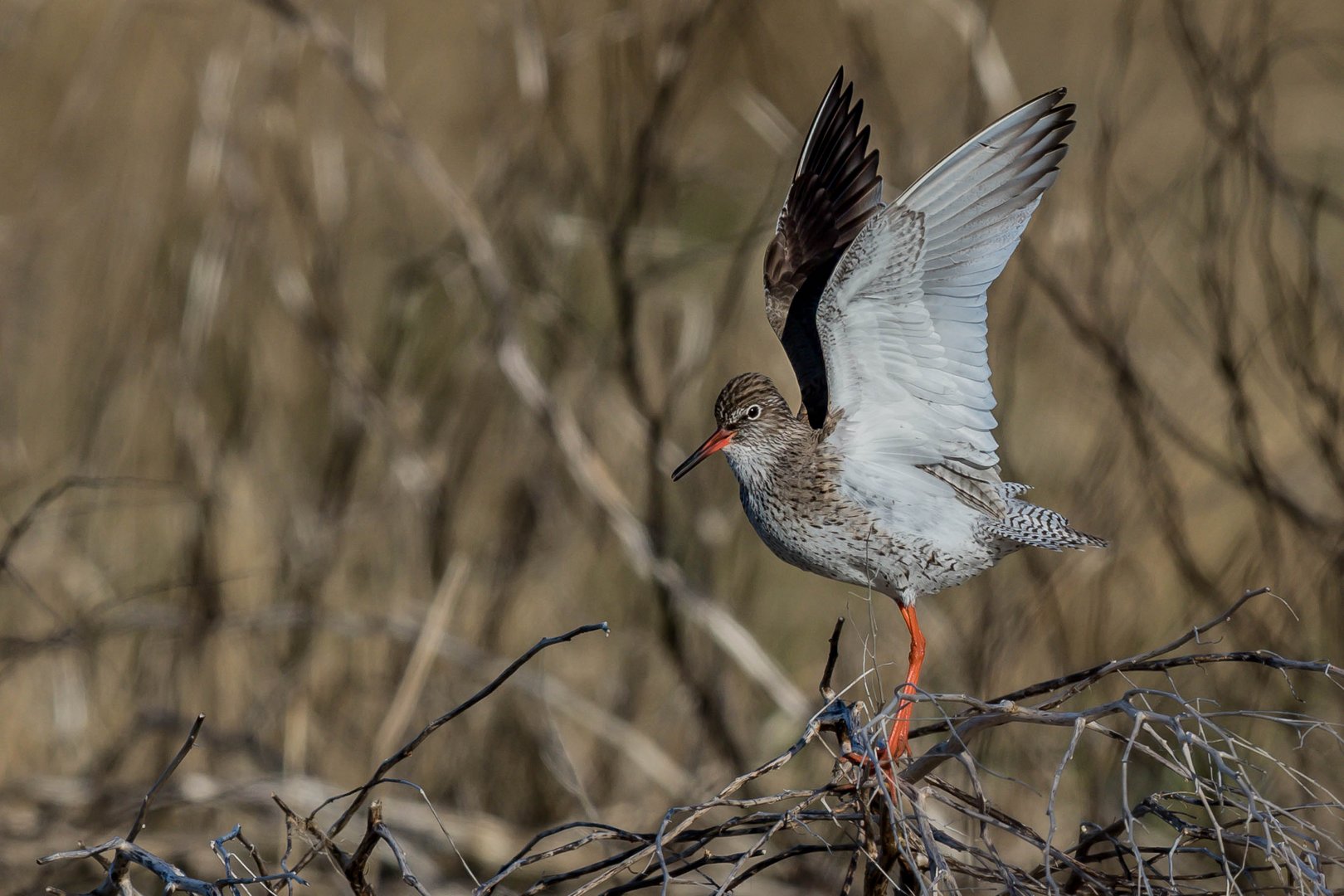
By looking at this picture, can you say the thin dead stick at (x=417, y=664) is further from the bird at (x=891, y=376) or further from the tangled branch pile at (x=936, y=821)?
the tangled branch pile at (x=936, y=821)

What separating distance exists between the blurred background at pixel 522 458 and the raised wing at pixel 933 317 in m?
1.59

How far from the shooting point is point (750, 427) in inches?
198


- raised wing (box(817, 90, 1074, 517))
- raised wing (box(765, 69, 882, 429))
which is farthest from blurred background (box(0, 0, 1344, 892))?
raised wing (box(817, 90, 1074, 517))

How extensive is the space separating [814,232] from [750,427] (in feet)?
2.66

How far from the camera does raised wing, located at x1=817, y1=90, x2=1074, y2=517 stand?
403 cm

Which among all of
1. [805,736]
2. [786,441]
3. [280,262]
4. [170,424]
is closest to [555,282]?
[280,262]

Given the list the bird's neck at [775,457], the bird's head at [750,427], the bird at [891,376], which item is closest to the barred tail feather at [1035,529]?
the bird at [891,376]

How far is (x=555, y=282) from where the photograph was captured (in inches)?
311

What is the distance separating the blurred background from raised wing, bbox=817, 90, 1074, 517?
1595 mm

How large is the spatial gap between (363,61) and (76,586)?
131 inches

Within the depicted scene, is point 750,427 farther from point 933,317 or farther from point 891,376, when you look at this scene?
point 933,317

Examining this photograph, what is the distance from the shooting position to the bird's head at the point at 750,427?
4922 millimetres

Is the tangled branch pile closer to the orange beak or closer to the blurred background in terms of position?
the orange beak

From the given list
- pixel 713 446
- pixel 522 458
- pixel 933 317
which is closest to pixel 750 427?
pixel 713 446
